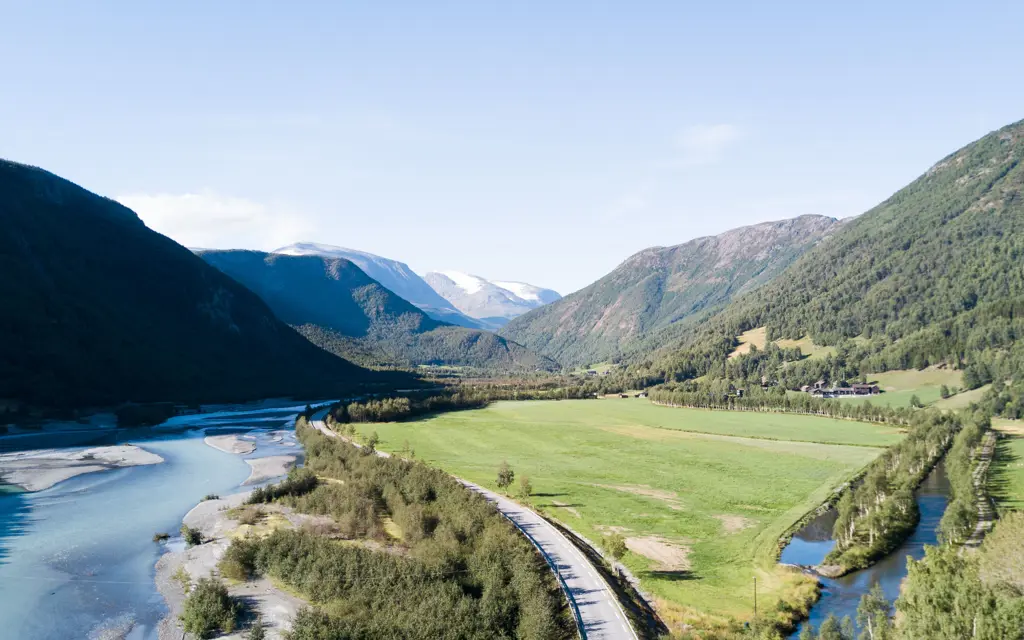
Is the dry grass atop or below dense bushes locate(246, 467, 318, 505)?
below

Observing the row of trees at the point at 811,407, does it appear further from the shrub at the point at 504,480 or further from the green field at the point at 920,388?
the shrub at the point at 504,480

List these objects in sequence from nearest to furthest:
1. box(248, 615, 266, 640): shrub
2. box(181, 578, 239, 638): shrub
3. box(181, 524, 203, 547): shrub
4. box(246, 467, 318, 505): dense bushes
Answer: box(248, 615, 266, 640): shrub
box(181, 578, 239, 638): shrub
box(181, 524, 203, 547): shrub
box(246, 467, 318, 505): dense bushes

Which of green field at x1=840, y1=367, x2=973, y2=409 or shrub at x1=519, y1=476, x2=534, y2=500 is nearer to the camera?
A: shrub at x1=519, y1=476, x2=534, y2=500

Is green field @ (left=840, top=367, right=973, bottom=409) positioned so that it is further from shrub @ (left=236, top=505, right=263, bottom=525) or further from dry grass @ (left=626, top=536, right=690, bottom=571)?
shrub @ (left=236, top=505, right=263, bottom=525)

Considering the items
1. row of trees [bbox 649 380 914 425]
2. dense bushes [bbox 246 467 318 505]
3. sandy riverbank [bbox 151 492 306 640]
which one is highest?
row of trees [bbox 649 380 914 425]

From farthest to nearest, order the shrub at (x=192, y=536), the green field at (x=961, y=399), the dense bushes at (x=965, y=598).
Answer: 1. the green field at (x=961, y=399)
2. the shrub at (x=192, y=536)
3. the dense bushes at (x=965, y=598)

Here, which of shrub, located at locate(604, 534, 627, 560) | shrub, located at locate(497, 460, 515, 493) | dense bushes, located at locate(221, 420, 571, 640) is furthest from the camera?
shrub, located at locate(497, 460, 515, 493)

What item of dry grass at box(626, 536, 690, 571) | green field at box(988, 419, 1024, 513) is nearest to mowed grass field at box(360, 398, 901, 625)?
dry grass at box(626, 536, 690, 571)

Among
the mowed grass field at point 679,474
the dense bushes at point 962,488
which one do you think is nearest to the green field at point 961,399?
the mowed grass field at point 679,474
